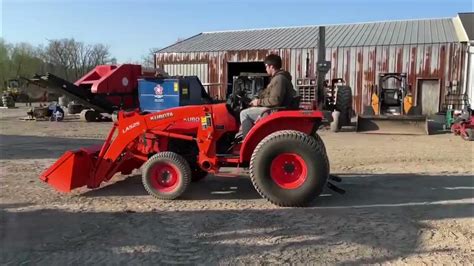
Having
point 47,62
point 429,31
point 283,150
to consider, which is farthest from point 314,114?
point 47,62

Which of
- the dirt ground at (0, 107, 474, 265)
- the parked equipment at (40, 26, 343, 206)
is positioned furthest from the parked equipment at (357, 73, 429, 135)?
the parked equipment at (40, 26, 343, 206)

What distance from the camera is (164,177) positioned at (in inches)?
246

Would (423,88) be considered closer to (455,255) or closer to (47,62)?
(455,255)

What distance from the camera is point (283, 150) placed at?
5793 mm

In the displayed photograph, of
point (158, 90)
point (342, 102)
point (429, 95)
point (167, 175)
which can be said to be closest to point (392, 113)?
point (342, 102)

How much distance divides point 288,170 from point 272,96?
0.90 meters

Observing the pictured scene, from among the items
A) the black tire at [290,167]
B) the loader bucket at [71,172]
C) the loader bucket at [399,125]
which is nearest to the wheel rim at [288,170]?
the black tire at [290,167]

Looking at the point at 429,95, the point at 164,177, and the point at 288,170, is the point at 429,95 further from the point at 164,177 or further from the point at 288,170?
the point at 164,177

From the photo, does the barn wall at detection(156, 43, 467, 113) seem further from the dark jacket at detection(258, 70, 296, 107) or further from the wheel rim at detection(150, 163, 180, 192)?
the wheel rim at detection(150, 163, 180, 192)

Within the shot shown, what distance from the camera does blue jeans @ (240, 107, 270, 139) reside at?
607 cm

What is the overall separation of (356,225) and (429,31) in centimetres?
2060

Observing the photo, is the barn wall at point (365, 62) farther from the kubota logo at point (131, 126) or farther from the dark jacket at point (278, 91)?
the kubota logo at point (131, 126)

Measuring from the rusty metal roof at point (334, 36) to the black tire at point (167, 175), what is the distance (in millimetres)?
18269

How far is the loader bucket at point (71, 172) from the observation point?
244 inches
